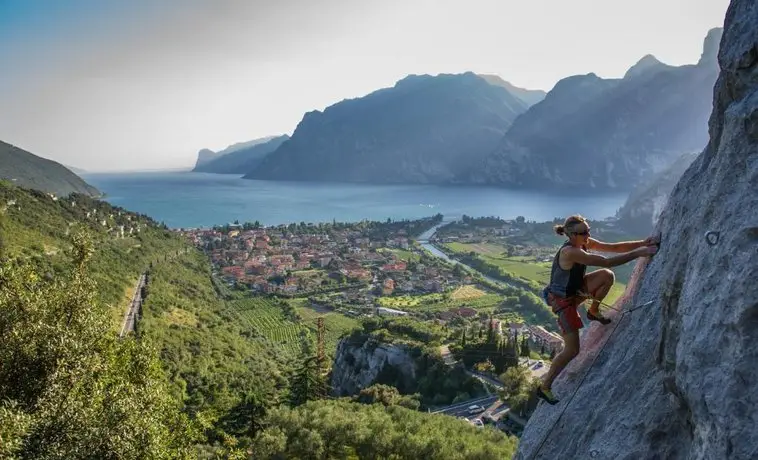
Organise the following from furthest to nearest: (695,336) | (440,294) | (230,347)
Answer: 1. (440,294)
2. (230,347)
3. (695,336)

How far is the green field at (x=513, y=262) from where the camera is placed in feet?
290

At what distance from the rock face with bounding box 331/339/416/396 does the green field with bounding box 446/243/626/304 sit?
40615mm

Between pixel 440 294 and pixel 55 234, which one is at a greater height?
pixel 55 234

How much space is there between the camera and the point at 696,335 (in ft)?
11.0

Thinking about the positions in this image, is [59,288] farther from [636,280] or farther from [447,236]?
[447,236]

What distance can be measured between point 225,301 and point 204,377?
36777mm

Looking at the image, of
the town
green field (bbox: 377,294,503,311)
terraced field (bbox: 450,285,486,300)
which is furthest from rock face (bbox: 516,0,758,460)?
terraced field (bbox: 450,285,486,300)

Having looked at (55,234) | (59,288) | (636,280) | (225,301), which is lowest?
(225,301)

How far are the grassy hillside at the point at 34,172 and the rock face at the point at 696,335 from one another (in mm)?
146112

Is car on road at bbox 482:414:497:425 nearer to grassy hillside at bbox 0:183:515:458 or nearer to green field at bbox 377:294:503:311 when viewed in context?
grassy hillside at bbox 0:183:515:458

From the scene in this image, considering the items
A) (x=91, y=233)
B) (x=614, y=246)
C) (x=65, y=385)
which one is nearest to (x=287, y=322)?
(x=91, y=233)

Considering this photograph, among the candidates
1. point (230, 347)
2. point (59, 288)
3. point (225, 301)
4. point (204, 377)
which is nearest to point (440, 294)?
point (225, 301)

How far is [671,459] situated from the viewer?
3.82 metres

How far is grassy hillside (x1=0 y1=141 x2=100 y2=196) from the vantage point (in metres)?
130
